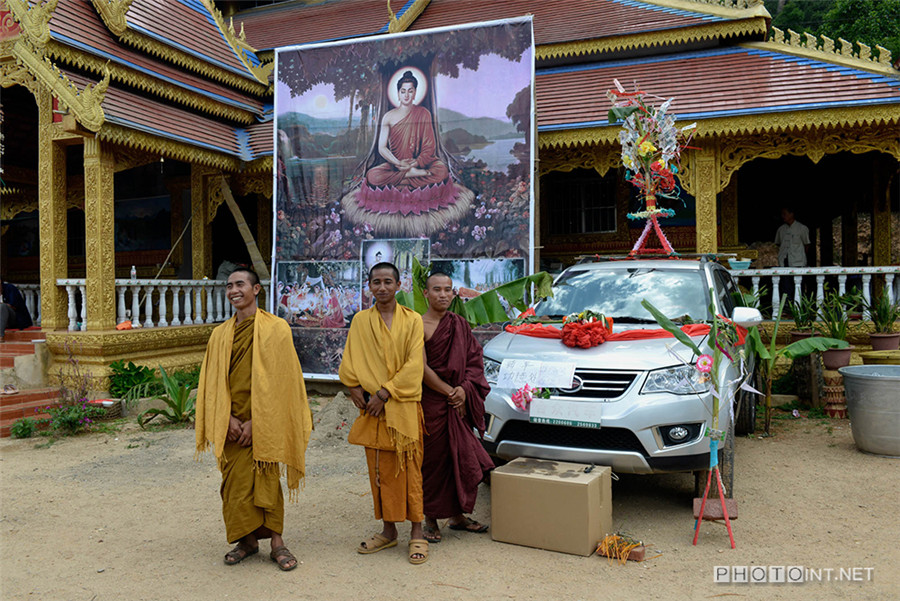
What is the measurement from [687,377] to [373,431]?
2.05 metres

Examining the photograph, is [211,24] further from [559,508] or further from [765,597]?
[765,597]

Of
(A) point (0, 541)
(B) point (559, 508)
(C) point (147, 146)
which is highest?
(C) point (147, 146)

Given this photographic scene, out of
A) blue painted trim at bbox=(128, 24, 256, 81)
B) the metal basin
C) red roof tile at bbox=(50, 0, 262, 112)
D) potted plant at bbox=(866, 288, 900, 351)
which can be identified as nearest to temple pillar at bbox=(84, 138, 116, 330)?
red roof tile at bbox=(50, 0, 262, 112)

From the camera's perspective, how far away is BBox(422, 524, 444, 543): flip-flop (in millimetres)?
4223

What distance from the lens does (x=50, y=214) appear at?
9.19m

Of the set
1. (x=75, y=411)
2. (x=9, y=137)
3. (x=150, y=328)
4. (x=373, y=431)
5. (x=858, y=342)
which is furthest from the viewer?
(x=9, y=137)

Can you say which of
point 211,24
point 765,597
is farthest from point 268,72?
point 765,597

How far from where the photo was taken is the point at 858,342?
8.89 meters

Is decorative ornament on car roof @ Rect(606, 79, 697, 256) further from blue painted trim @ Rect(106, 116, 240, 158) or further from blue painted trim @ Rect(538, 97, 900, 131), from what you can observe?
blue painted trim @ Rect(106, 116, 240, 158)

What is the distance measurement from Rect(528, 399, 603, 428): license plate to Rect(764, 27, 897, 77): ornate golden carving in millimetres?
8112

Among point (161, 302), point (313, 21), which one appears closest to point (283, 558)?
point (161, 302)

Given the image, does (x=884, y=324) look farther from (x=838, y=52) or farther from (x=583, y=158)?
(x=583, y=158)

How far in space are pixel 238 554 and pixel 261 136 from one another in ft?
29.6

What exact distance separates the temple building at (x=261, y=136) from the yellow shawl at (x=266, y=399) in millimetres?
5588
